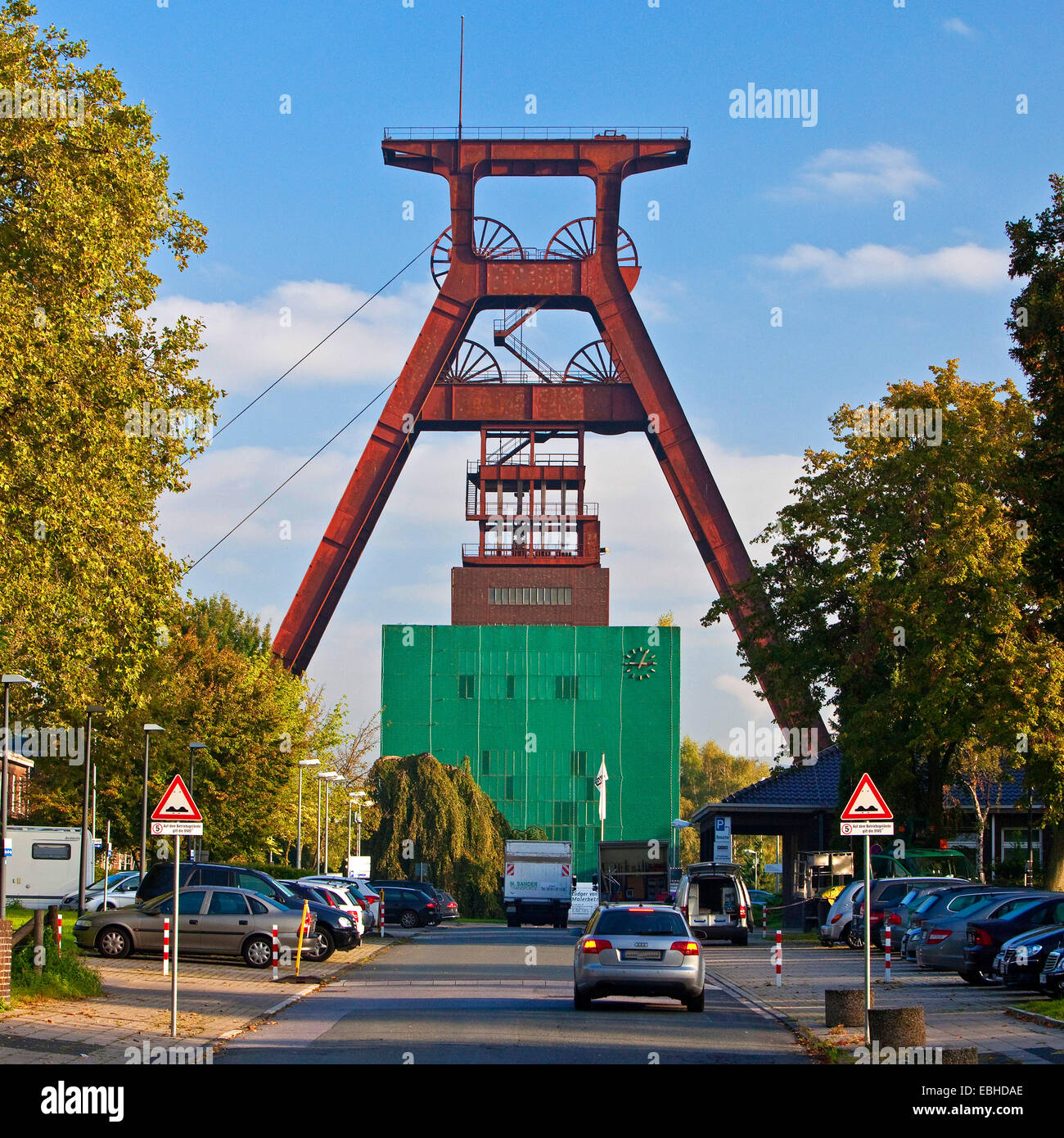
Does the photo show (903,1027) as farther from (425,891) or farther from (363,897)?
(425,891)

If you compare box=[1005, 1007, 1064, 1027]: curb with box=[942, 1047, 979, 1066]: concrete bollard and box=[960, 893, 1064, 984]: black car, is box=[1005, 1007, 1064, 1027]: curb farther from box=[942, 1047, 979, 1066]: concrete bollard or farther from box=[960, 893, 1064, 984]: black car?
box=[942, 1047, 979, 1066]: concrete bollard

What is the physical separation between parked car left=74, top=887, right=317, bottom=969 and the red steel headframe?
131 feet

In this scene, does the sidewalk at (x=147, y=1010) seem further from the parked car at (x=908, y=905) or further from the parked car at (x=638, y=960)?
the parked car at (x=908, y=905)

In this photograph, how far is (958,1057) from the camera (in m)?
12.3

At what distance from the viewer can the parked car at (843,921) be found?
118ft

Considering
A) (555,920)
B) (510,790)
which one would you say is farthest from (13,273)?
(510,790)

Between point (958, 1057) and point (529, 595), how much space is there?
6895 cm

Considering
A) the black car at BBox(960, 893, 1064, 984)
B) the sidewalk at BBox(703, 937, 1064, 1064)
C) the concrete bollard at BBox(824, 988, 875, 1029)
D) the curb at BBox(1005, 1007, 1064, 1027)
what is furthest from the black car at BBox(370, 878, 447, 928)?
the concrete bollard at BBox(824, 988, 875, 1029)

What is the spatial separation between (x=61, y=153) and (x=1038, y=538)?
53.0ft

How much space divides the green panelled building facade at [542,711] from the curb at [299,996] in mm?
43805

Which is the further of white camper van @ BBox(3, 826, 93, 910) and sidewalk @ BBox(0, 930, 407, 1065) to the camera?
white camper van @ BBox(3, 826, 93, 910)

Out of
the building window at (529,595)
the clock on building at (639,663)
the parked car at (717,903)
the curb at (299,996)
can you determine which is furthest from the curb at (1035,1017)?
the clock on building at (639,663)

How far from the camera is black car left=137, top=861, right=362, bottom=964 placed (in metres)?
29.8

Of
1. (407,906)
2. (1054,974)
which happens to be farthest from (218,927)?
(407,906)
